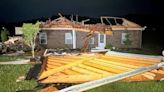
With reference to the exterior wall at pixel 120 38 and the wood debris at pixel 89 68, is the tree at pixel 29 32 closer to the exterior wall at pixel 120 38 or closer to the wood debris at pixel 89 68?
the exterior wall at pixel 120 38

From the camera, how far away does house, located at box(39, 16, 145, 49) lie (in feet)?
Answer: 125

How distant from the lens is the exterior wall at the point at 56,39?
3891 centimetres

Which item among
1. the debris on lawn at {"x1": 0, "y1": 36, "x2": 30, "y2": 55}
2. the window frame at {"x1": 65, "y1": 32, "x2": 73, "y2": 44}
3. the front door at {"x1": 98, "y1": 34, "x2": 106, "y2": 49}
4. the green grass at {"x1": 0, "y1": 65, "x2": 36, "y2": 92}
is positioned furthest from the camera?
the front door at {"x1": 98, "y1": 34, "x2": 106, "y2": 49}

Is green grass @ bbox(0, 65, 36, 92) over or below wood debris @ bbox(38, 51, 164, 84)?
below

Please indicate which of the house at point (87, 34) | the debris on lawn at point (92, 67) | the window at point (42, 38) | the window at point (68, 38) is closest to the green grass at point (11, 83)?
the debris on lawn at point (92, 67)

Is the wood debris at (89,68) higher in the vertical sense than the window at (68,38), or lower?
higher

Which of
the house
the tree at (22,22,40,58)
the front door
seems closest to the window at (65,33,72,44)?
the house

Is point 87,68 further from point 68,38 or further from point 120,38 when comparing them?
point 120,38

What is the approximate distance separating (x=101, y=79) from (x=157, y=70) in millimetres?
841

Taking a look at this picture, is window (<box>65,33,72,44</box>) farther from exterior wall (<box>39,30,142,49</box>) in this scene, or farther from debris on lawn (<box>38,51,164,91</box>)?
debris on lawn (<box>38,51,164,91</box>)

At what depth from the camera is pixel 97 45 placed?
129 feet

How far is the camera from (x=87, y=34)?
128 ft

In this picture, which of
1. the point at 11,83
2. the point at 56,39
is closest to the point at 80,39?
the point at 56,39

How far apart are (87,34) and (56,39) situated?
4156mm
